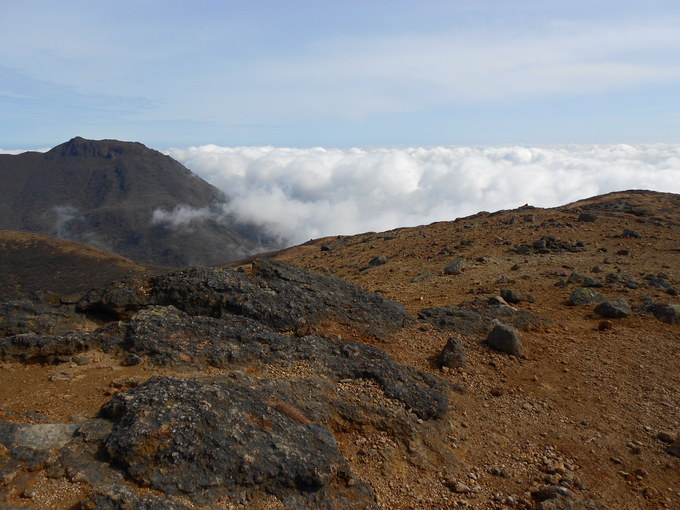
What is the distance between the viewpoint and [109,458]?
5609 millimetres

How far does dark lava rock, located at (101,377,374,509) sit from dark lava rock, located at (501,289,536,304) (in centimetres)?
1070

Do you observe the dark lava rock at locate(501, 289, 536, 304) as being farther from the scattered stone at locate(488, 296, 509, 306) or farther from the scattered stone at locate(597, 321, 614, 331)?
the scattered stone at locate(597, 321, 614, 331)

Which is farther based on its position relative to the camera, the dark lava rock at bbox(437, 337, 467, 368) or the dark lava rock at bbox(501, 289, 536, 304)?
the dark lava rock at bbox(501, 289, 536, 304)

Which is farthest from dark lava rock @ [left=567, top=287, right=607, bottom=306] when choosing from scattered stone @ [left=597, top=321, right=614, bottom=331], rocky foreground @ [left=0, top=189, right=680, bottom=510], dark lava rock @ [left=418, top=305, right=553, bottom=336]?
dark lava rock @ [left=418, top=305, right=553, bottom=336]

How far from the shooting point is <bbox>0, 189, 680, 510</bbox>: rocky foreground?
5793 millimetres

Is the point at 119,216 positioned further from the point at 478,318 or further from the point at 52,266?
the point at 478,318

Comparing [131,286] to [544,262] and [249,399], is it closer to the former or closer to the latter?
[249,399]

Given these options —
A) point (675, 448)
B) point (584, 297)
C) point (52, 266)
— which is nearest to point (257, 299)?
point (675, 448)

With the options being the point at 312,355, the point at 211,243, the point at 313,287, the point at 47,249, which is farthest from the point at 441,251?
the point at 211,243

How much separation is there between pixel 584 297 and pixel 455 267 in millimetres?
6106

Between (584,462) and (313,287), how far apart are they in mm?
7098

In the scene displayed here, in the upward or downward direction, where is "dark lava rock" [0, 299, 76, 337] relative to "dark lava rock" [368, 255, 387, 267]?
downward

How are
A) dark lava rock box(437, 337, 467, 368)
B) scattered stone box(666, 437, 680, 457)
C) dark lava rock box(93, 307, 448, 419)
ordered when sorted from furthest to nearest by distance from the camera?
dark lava rock box(437, 337, 467, 368)
dark lava rock box(93, 307, 448, 419)
scattered stone box(666, 437, 680, 457)

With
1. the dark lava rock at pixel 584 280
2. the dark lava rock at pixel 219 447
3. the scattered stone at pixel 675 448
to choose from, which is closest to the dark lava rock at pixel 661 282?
the dark lava rock at pixel 584 280
